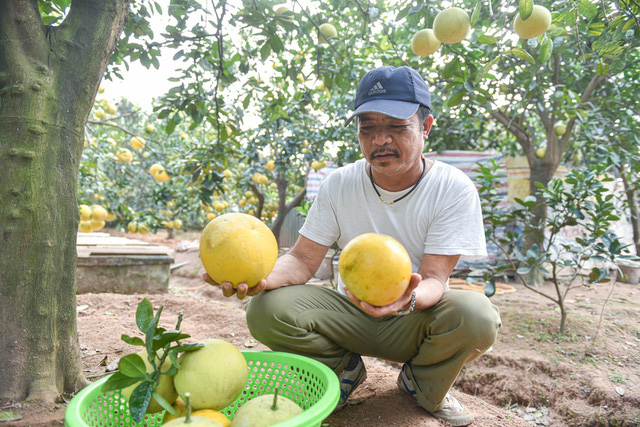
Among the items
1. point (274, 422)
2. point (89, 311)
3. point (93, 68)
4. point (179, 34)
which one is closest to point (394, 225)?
point (274, 422)

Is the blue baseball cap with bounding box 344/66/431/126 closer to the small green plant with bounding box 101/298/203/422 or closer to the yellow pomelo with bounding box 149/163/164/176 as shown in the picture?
the small green plant with bounding box 101/298/203/422

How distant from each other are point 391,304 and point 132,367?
795mm

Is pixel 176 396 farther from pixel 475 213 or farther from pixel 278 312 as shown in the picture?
pixel 475 213

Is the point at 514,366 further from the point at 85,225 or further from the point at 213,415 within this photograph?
the point at 85,225

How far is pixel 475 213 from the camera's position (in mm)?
1824

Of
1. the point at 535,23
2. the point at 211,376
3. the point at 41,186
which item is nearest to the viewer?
the point at 211,376

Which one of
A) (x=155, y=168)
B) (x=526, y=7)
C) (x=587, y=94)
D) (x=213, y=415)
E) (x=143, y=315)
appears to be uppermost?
(x=587, y=94)

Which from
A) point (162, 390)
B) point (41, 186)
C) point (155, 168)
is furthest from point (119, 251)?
point (162, 390)

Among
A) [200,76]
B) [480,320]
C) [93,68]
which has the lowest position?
[480,320]

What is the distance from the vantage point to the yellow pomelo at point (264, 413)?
1072 mm

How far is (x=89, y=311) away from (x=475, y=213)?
9.75 feet

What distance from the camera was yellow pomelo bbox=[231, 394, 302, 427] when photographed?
3.52ft

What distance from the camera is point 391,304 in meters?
1.44

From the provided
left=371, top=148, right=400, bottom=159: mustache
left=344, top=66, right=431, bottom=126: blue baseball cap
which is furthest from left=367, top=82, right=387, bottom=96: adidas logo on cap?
left=371, top=148, right=400, bottom=159: mustache
